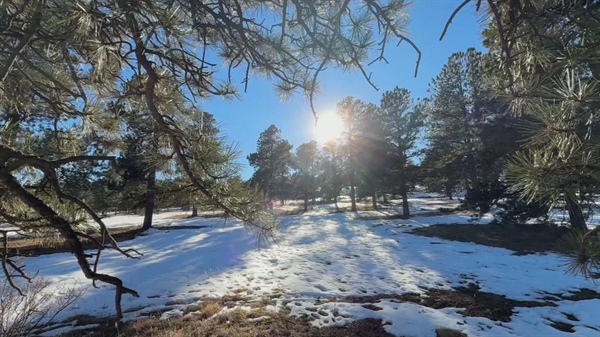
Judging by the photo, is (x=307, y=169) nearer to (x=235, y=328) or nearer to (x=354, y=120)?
(x=354, y=120)

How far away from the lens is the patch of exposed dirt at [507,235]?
9.77 meters

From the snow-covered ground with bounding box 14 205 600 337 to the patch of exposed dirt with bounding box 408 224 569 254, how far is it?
753mm

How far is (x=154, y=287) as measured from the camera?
6.55 metres

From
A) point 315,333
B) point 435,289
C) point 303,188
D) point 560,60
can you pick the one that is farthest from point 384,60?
point 303,188

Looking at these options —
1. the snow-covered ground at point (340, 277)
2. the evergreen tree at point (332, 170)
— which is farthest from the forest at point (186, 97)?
the evergreen tree at point (332, 170)

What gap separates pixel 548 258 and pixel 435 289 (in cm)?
453

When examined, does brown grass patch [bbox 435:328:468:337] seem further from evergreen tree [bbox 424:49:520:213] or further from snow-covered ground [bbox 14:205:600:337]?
evergreen tree [bbox 424:49:520:213]

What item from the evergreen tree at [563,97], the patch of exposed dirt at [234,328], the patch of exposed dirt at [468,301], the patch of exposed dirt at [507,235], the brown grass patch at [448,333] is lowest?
the patch of exposed dirt at [468,301]

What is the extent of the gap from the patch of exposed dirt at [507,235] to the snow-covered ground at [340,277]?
75 centimetres

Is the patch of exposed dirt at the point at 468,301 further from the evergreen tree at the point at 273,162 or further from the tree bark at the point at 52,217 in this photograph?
the evergreen tree at the point at 273,162

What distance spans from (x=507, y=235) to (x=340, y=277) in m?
7.68

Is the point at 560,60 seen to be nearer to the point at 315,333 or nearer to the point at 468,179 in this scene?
the point at 315,333

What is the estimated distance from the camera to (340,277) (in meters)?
7.23

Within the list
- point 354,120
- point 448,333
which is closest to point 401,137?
point 354,120
